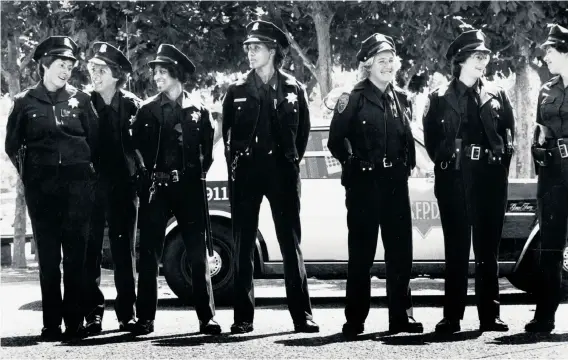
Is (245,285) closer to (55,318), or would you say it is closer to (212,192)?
(55,318)

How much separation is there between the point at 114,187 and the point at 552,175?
3185 millimetres

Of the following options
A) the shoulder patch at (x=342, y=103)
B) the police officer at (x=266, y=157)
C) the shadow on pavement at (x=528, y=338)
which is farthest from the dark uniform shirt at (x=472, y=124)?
the shadow on pavement at (x=528, y=338)

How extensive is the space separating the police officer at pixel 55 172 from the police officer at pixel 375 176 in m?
1.83

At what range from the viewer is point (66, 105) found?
8.16 metres

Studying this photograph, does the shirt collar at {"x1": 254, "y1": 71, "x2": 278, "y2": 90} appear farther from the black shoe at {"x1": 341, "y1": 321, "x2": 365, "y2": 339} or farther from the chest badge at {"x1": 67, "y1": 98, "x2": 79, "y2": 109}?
the black shoe at {"x1": 341, "y1": 321, "x2": 365, "y2": 339}

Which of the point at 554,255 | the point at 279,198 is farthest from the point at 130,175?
the point at 554,255

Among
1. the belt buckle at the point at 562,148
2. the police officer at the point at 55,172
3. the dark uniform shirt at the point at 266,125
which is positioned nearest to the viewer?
the police officer at the point at 55,172

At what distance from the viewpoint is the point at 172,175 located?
8328 millimetres

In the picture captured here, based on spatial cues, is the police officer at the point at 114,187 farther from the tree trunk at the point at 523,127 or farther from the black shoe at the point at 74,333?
the tree trunk at the point at 523,127

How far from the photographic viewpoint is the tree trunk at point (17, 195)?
1853 centimetres

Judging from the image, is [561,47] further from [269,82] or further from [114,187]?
[114,187]

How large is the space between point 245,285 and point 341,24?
8211 mm

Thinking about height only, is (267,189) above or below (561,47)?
below

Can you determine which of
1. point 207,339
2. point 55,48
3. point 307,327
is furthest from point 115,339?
point 55,48
